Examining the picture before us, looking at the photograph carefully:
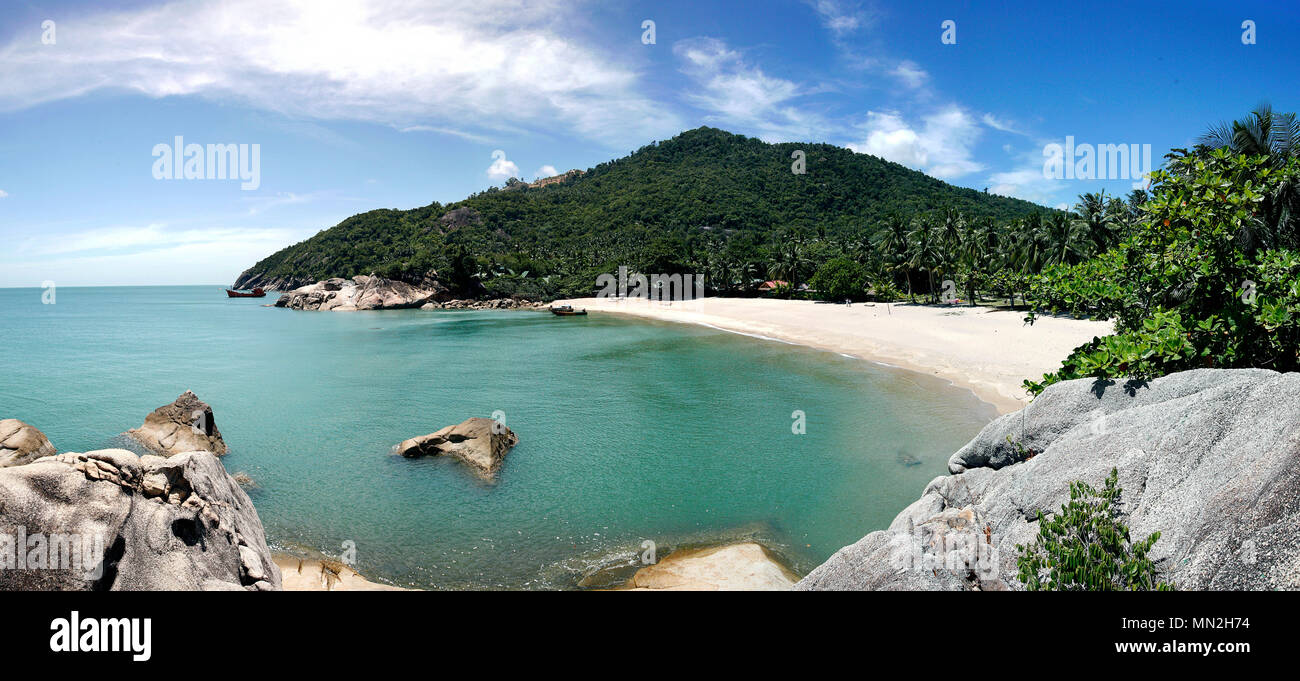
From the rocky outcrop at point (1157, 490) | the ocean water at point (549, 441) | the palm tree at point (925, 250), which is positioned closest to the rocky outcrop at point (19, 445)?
the ocean water at point (549, 441)

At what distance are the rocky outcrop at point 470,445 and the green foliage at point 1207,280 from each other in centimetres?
1518

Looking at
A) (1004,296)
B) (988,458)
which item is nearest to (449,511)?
(988,458)

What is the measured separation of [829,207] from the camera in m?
140

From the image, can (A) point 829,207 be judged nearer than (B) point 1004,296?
No

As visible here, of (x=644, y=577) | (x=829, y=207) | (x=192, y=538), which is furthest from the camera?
(x=829, y=207)

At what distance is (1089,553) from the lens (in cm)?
552

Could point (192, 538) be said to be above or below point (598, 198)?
below

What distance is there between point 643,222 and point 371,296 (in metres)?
63.9

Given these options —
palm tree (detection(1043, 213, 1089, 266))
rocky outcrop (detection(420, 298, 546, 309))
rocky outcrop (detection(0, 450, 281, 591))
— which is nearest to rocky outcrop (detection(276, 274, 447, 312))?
rocky outcrop (detection(420, 298, 546, 309))

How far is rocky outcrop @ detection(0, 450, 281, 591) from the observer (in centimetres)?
562

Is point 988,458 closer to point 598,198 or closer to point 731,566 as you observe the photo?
point 731,566

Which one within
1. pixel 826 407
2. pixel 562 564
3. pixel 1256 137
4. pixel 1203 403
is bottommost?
pixel 562 564
